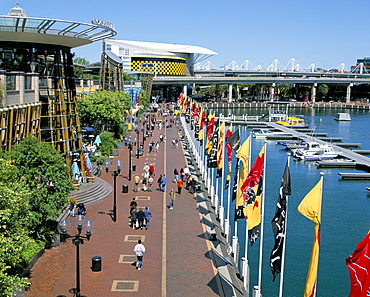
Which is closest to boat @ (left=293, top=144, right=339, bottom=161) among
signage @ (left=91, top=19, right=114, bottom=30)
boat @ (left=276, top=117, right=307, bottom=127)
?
boat @ (left=276, top=117, right=307, bottom=127)

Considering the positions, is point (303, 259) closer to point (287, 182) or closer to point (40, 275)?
point (287, 182)

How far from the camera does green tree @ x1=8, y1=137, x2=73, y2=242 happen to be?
2281 centimetres

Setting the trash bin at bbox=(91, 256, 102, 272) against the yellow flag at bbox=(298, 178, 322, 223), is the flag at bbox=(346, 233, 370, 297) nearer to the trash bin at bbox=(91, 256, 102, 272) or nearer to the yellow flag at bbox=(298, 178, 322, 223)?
the yellow flag at bbox=(298, 178, 322, 223)

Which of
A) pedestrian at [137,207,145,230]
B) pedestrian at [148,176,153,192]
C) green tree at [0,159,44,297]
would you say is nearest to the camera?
green tree at [0,159,44,297]

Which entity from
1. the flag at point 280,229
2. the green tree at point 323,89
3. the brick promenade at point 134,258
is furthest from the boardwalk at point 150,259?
the green tree at point 323,89

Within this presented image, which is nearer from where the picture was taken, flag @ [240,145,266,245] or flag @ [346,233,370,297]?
flag @ [346,233,370,297]

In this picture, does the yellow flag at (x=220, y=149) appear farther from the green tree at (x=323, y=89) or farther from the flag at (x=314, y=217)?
the green tree at (x=323, y=89)

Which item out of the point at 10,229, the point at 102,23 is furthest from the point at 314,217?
the point at 102,23

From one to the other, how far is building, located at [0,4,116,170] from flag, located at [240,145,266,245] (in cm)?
1506

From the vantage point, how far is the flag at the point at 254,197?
64.5 ft

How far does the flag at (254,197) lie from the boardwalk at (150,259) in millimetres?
2776

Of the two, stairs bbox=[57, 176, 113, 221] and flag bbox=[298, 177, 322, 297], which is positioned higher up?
flag bbox=[298, 177, 322, 297]

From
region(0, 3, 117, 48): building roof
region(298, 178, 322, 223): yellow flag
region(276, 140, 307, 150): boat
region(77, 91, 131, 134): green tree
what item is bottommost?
region(276, 140, 307, 150): boat

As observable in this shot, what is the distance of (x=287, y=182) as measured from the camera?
55.7 ft
